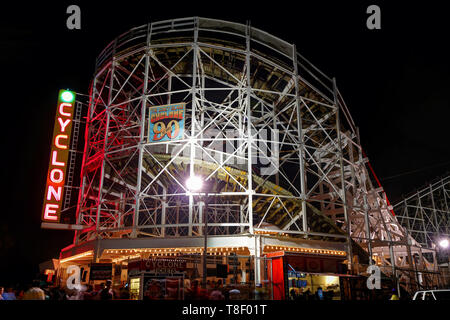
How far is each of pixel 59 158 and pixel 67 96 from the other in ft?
16.0

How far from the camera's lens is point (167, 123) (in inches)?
906

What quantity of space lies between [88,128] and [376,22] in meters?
19.7

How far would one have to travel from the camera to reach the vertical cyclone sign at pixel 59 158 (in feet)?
73.7

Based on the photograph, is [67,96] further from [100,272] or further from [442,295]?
[442,295]

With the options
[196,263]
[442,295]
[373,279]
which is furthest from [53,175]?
[442,295]

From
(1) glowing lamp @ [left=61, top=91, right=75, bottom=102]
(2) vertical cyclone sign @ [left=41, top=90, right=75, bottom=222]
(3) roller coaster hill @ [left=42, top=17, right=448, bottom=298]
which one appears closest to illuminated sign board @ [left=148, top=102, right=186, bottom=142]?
(3) roller coaster hill @ [left=42, top=17, right=448, bottom=298]

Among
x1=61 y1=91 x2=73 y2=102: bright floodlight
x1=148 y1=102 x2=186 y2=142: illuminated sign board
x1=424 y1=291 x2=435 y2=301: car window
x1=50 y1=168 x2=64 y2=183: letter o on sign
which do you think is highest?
x1=61 y1=91 x2=73 y2=102: bright floodlight

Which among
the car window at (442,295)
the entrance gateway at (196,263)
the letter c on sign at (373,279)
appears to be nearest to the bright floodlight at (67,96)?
the entrance gateway at (196,263)

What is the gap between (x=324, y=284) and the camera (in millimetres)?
20859

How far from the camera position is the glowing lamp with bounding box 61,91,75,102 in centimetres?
2609

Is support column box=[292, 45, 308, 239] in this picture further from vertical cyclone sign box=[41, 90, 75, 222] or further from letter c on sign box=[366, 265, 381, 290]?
vertical cyclone sign box=[41, 90, 75, 222]

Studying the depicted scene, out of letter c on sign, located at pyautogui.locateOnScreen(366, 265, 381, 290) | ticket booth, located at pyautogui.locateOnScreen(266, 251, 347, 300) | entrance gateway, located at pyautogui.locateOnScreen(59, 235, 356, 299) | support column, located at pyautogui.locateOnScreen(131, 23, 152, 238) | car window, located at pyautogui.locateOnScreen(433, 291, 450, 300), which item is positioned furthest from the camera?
support column, located at pyautogui.locateOnScreen(131, 23, 152, 238)

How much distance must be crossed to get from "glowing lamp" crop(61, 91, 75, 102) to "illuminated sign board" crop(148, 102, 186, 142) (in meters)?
6.83
